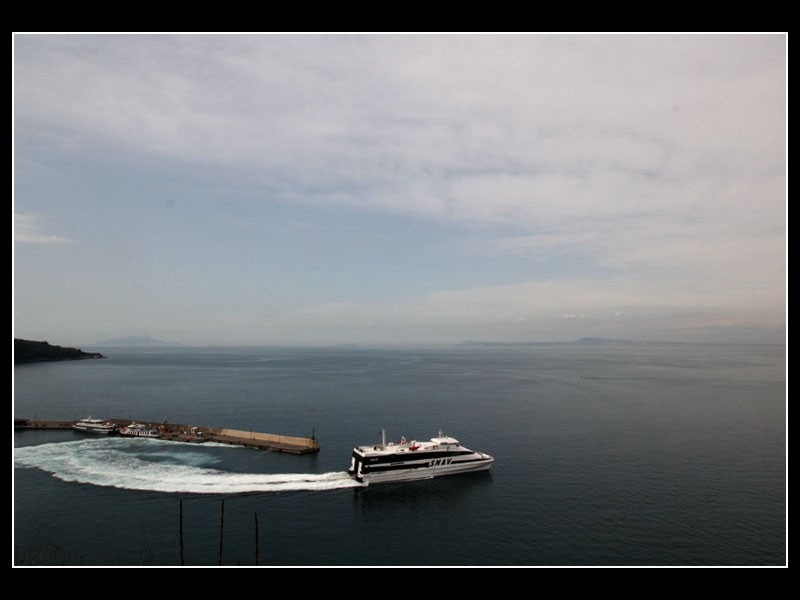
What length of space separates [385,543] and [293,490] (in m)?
13.0

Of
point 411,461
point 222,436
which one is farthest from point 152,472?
point 411,461

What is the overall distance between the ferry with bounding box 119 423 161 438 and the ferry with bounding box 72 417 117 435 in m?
1.63

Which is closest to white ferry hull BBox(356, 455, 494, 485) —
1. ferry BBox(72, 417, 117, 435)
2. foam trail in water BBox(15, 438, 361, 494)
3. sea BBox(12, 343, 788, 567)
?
sea BBox(12, 343, 788, 567)

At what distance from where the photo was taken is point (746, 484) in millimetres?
47156

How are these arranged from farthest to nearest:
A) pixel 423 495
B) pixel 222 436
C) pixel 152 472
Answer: pixel 222 436 < pixel 152 472 < pixel 423 495

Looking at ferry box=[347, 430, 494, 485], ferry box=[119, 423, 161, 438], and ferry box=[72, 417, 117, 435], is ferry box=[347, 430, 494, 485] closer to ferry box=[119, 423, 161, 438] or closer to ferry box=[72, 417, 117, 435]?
ferry box=[119, 423, 161, 438]

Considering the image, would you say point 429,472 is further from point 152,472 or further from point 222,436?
point 222,436

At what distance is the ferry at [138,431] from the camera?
6800 cm

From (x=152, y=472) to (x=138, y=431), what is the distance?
20.8 m

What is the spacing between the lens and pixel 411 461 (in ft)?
165

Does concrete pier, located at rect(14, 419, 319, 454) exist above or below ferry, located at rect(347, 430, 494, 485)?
below

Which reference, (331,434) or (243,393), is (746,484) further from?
(243,393)

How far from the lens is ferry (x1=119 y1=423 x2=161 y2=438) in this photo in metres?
68.0

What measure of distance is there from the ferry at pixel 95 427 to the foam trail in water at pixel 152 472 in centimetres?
677
